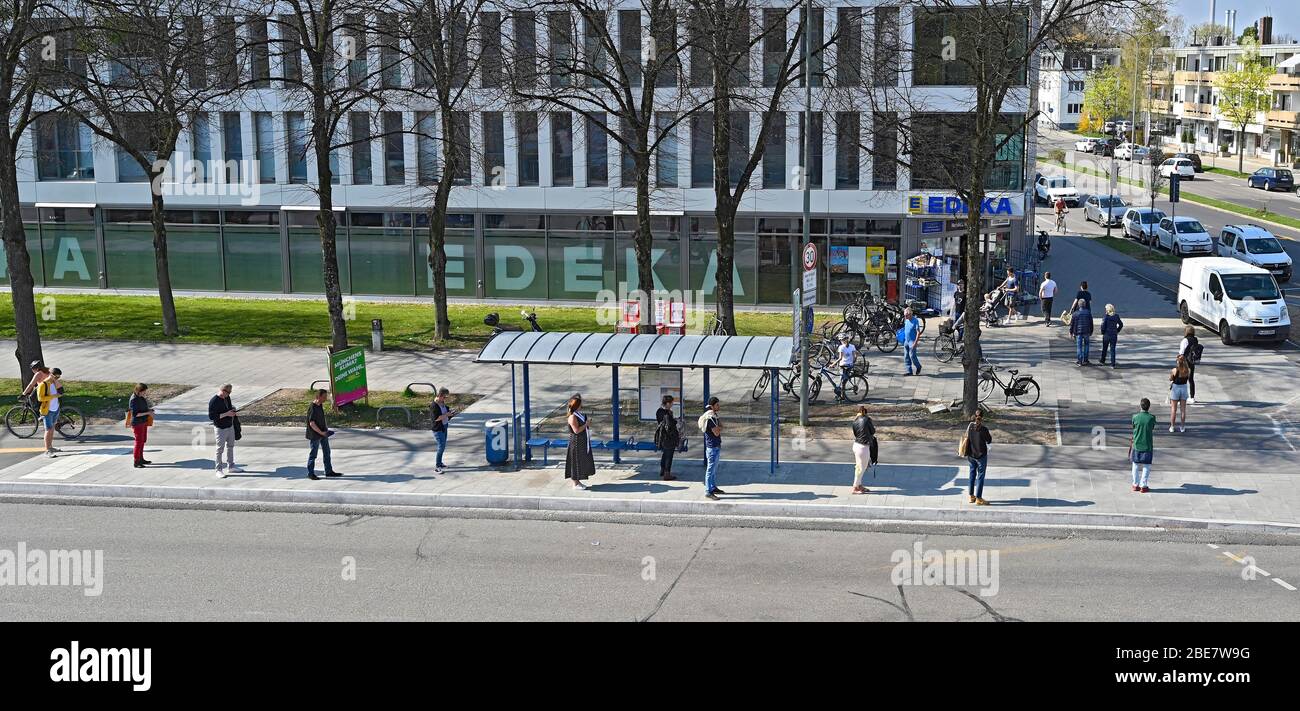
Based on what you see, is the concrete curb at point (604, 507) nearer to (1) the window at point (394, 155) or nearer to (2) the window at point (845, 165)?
(2) the window at point (845, 165)

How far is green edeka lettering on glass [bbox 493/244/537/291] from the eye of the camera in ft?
131

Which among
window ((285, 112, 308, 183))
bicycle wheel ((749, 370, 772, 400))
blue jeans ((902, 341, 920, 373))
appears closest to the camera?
bicycle wheel ((749, 370, 772, 400))

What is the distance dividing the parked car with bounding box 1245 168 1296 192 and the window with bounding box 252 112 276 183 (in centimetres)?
5617

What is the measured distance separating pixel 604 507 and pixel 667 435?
5.49ft

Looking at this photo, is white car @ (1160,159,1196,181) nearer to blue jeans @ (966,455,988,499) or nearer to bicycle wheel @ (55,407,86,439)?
blue jeans @ (966,455,988,499)

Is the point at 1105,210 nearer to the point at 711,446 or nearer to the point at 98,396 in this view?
the point at 711,446

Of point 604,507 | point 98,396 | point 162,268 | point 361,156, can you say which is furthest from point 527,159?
point 604,507

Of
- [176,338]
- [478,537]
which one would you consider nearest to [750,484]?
[478,537]

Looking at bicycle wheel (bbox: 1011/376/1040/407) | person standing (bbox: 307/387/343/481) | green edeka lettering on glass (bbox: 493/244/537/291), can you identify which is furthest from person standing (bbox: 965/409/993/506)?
green edeka lettering on glass (bbox: 493/244/537/291)

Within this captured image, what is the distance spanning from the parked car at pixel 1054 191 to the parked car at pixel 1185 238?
64.5 ft

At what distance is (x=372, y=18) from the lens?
3338 cm

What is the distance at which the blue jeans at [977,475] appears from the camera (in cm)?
1820

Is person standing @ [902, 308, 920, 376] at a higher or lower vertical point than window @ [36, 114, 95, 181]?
lower

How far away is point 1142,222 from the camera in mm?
52312
